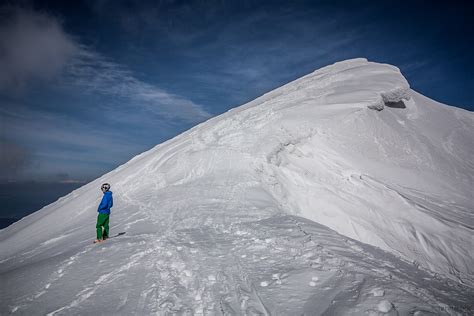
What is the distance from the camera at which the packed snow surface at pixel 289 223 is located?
15.8 ft

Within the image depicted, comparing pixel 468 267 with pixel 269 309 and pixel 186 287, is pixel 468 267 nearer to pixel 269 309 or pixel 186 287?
pixel 269 309

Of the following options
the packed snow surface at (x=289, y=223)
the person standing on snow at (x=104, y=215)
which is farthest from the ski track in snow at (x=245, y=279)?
the person standing on snow at (x=104, y=215)

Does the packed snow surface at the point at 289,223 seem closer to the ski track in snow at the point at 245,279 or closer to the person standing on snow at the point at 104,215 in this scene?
the ski track in snow at the point at 245,279

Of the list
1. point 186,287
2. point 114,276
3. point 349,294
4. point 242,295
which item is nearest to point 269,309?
point 242,295

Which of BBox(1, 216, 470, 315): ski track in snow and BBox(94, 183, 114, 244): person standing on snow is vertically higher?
BBox(94, 183, 114, 244): person standing on snow

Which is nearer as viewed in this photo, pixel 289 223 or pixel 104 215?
pixel 289 223

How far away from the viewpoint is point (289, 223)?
320 inches

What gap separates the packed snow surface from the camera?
481cm

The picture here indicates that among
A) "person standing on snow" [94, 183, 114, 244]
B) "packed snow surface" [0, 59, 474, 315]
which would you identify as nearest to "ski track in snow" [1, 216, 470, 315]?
"packed snow surface" [0, 59, 474, 315]

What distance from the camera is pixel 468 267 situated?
9664 millimetres

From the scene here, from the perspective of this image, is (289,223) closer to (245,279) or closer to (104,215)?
(245,279)

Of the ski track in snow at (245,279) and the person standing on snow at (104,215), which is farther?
the person standing on snow at (104,215)

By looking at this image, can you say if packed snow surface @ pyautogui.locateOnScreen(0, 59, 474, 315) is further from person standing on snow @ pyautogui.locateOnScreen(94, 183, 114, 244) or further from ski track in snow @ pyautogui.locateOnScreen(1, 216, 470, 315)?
person standing on snow @ pyautogui.locateOnScreen(94, 183, 114, 244)

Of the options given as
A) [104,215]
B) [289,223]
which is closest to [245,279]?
[289,223]
